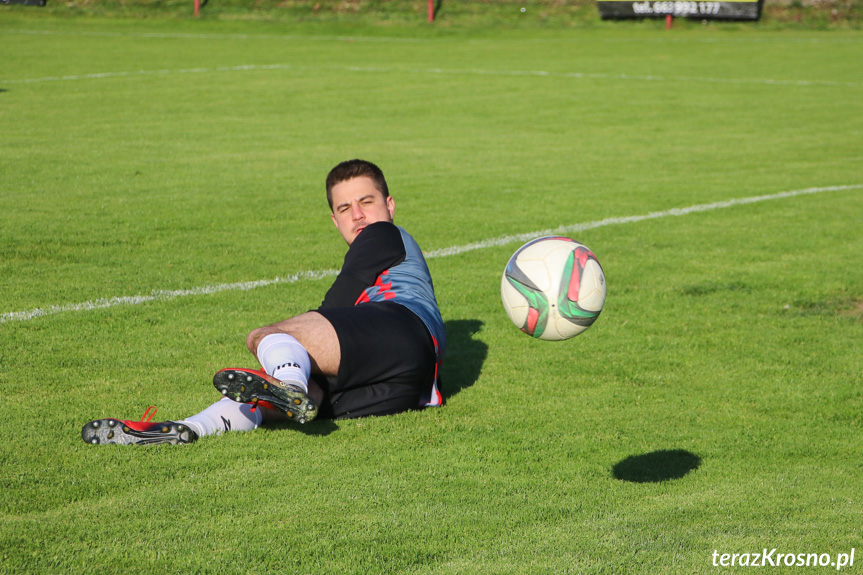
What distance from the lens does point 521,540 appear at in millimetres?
3848

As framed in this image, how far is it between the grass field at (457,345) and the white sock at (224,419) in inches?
3.0

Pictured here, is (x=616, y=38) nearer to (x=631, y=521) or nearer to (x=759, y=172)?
(x=759, y=172)

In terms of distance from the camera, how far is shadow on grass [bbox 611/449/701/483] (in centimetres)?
460

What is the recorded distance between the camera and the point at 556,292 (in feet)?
16.1

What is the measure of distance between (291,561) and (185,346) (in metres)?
3.14

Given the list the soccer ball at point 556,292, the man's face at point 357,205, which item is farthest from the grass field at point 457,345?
the man's face at point 357,205

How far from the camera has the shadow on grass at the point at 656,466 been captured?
4.60 m

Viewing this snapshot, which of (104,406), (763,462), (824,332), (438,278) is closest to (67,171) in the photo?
(438,278)

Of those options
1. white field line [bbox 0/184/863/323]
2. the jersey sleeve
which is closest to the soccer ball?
the jersey sleeve

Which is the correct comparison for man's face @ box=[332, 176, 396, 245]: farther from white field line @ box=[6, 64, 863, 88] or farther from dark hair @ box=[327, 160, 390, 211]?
white field line @ box=[6, 64, 863, 88]

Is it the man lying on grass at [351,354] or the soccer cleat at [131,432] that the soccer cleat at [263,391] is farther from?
the soccer cleat at [131,432]

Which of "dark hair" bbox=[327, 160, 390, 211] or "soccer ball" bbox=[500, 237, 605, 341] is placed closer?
"soccer ball" bbox=[500, 237, 605, 341]

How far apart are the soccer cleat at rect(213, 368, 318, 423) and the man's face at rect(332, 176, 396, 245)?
1.77 m

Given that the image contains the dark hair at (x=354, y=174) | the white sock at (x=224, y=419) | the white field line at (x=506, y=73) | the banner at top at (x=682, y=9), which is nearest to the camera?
the white sock at (x=224, y=419)
